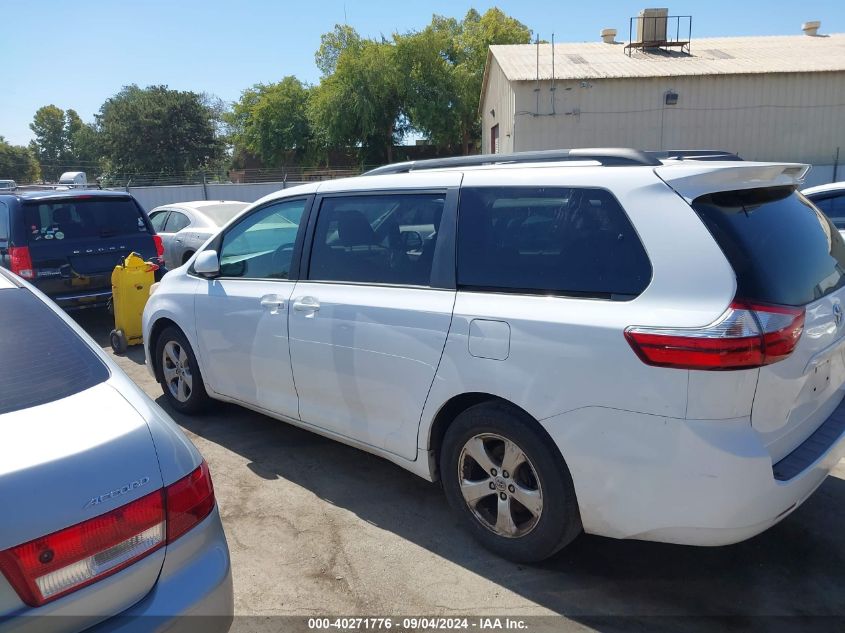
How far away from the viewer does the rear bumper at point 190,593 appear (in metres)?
1.81

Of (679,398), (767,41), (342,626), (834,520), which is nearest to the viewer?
(679,398)

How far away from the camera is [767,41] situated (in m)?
27.4

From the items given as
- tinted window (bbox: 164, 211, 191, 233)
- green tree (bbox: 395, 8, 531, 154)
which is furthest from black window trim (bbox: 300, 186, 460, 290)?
green tree (bbox: 395, 8, 531, 154)

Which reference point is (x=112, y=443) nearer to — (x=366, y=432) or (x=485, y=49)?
(x=366, y=432)

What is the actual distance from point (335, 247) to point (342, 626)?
2.06 meters

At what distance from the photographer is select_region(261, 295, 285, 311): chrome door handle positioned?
394 centimetres

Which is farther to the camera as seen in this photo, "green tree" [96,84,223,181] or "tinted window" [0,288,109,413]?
"green tree" [96,84,223,181]

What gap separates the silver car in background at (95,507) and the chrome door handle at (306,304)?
1506 millimetres

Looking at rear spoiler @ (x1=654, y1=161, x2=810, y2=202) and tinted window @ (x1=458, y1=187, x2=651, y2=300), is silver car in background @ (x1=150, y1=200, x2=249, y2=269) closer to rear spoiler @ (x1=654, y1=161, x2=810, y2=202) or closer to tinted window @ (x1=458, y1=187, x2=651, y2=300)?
tinted window @ (x1=458, y1=187, x2=651, y2=300)

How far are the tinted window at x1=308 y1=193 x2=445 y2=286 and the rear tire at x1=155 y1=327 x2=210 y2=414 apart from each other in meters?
1.55

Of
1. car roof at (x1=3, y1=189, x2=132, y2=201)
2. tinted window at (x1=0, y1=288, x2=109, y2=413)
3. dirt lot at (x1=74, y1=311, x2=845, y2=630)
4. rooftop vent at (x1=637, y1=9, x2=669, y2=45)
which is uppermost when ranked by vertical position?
rooftop vent at (x1=637, y1=9, x2=669, y2=45)

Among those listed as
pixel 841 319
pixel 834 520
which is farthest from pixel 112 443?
pixel 834 520

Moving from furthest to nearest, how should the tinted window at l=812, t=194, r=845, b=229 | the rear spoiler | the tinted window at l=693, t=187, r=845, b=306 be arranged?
the tinted window at l=812, t=194, r=845, b=229, the rear spoiler, the tinted window at l=693, t=187, r=845, b=306

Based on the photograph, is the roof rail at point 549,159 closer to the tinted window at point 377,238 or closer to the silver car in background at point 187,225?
the tinted window at point 377,238
